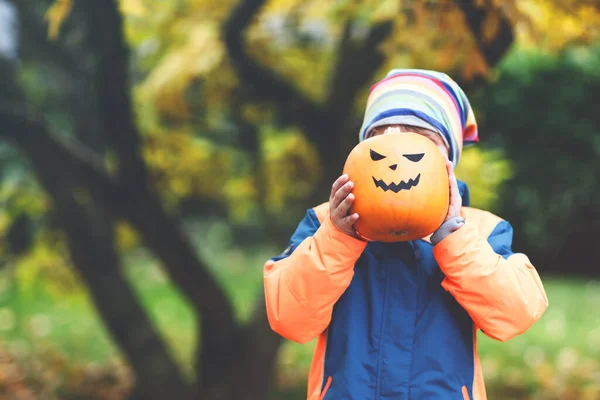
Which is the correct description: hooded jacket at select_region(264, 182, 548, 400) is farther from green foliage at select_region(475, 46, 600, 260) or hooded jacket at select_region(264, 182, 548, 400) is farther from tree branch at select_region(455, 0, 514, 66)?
green foliage at select_region(475, 46, 600, 260)

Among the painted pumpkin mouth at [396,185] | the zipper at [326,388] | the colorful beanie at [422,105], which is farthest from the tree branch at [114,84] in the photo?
the zipper at [326,388]

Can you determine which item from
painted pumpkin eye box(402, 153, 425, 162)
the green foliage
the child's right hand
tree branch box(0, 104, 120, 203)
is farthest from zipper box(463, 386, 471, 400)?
the green foliage

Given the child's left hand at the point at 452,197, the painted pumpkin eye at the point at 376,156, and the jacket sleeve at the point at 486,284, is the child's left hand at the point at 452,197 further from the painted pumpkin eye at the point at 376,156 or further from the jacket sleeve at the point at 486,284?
the painted pumpkin eye at the point at 376,156

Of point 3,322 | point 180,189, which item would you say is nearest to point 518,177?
point 180,189

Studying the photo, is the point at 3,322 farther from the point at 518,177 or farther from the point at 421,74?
the point at 421,74

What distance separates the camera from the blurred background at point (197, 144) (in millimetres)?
3922

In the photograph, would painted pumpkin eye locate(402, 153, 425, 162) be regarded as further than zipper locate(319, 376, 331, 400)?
No

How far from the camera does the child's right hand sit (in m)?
1.74

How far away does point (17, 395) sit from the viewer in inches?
232

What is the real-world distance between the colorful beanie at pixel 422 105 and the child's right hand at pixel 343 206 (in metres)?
0.24

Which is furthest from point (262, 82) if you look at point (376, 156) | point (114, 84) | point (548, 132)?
point (548, 132)

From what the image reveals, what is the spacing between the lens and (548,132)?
8.62 meters

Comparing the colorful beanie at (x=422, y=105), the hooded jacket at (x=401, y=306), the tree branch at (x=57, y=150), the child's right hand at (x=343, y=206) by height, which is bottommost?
the hooded jacket at (x=401, y=306)

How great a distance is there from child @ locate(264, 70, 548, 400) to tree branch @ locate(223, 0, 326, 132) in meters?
2.45
